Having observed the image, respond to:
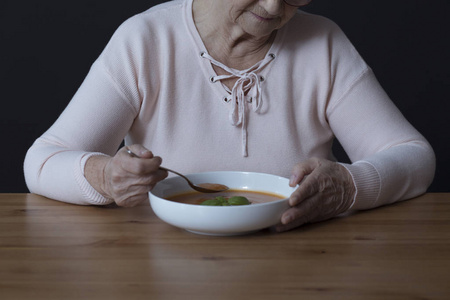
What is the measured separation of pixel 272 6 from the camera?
1.70 metres

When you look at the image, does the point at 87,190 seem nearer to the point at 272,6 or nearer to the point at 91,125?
the point at 91,125

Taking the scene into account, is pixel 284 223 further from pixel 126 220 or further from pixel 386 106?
pixel 386 106

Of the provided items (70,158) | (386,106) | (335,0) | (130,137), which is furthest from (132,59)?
(335,0)

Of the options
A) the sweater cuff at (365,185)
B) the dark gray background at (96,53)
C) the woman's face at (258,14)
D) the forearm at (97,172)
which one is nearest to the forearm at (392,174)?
the sweater cuff at (365,185)

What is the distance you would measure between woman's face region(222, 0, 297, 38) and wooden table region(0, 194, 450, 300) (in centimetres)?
58

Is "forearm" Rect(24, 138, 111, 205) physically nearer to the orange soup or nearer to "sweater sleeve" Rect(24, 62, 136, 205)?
"sweater sleeve" Rect(24, 62, 136, 205)

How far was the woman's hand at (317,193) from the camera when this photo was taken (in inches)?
53.7

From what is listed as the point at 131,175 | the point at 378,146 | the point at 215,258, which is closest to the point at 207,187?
the point at 131,175

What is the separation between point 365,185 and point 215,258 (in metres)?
0.49

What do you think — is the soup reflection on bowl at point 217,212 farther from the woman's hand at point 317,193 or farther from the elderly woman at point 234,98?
the elderly woman at point 234,98

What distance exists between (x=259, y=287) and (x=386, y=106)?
0.98 meters

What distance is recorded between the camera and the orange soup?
4.68 ft

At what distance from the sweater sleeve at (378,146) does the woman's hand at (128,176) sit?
18.9 inches

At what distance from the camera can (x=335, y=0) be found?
3.25m
